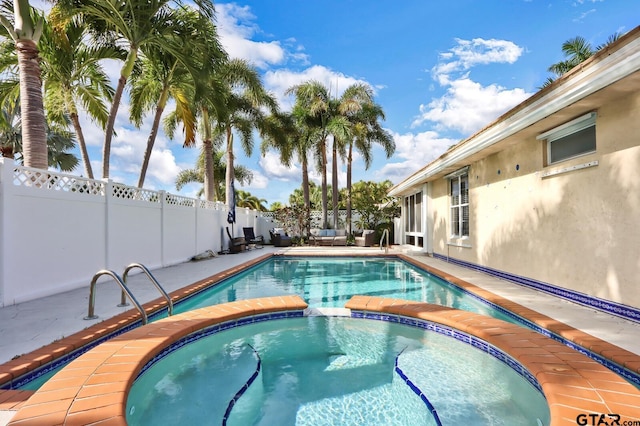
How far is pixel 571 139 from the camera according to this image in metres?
5.83

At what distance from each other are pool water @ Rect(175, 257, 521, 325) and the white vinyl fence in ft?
7.93

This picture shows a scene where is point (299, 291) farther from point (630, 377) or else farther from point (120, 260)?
point (630, 377)

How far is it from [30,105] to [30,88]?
324mm

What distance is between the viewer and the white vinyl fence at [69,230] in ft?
17.6

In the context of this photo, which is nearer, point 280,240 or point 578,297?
point 578,297

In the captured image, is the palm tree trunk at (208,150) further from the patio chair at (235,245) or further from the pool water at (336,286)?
the pool water at (336,286)

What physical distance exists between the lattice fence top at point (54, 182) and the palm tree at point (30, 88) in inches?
27.6

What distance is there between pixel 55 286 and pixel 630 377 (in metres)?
8.08

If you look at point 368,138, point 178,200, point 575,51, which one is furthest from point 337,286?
point 575,51

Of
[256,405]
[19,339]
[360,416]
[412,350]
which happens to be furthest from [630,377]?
[19,339]

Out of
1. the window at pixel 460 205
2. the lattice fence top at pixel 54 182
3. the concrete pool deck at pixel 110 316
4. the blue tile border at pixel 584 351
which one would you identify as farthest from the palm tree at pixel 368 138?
the blue tile border at pixel 584 351

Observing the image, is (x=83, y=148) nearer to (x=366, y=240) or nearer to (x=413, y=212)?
(x=366, y=240)

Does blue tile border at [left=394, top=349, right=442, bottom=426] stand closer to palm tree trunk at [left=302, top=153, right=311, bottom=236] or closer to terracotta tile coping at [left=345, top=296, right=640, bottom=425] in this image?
terracotta tile coping at [left=345, top=296, right=640, bottom=425]

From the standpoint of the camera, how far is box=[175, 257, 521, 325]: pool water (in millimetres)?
6355
